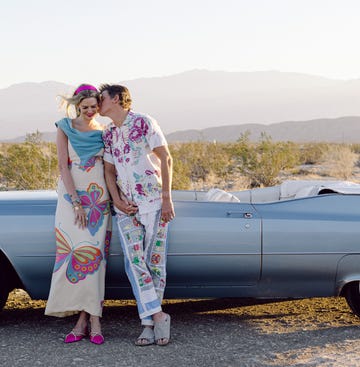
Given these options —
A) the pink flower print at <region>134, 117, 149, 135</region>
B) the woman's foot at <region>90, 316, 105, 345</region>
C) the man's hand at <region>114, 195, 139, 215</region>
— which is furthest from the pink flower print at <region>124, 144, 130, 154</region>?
the woman's foot at <region>90, 316, 105, 345</region>

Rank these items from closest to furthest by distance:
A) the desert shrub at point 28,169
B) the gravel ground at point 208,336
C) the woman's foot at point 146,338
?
the gravel ground at point 208,336
the woman's foot at point 146,338
the desert shrub at point 28,169

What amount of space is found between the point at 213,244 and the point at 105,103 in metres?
1.25

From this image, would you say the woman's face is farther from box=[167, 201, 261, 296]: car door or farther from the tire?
the tire

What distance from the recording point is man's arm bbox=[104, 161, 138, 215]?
16.6ft

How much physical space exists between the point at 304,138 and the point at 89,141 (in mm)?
102558

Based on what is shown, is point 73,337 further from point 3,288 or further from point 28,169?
point 28,169

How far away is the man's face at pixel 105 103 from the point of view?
5062 mm

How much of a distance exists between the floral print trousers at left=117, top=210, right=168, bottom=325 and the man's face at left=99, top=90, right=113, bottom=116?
76 centimetres

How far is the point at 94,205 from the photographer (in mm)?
5129

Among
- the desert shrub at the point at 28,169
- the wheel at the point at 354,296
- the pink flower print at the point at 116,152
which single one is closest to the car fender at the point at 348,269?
the wheel at the point at 354,296

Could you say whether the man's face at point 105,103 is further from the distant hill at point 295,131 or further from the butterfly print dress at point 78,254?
the distant hill at point 295,131

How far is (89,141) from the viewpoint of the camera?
514 cm

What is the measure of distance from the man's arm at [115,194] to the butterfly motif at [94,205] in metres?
0.08

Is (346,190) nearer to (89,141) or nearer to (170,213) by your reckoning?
(170,213)
